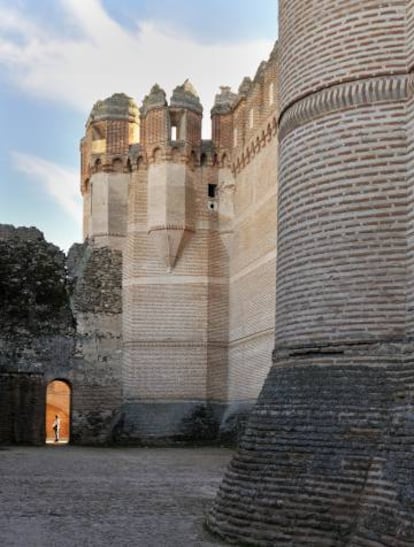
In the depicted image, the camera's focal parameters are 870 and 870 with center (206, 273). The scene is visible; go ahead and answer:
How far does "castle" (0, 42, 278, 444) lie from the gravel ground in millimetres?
4485

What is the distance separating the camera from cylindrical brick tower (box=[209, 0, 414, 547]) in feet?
22.8

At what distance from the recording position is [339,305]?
25.2 feet

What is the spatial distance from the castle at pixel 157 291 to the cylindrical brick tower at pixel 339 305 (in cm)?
1412

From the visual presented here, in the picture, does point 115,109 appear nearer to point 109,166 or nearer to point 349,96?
point 109,166

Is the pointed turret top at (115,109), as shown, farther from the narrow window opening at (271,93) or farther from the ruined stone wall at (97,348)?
the narrow window opening at (271,93)

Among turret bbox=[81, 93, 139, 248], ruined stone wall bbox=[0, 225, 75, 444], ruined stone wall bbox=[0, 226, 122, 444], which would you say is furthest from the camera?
turret bbox=[81, 93, 139, 248]

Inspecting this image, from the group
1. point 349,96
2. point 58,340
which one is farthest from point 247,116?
point 349,96

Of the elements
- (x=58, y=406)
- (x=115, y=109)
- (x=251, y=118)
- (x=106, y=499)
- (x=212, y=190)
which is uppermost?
(x=115, y=109)

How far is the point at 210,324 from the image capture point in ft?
78.6

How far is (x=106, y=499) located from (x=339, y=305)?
4963 mm

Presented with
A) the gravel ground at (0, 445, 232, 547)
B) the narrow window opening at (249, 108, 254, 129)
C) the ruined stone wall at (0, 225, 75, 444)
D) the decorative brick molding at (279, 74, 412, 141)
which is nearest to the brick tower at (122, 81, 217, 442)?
the ruined stone wall at (0, 225, 75, 444)

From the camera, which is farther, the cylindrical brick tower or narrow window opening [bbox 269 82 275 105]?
narrow window opening [bbox 269 82 275 105]

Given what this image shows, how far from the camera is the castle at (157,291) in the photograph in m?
23.5

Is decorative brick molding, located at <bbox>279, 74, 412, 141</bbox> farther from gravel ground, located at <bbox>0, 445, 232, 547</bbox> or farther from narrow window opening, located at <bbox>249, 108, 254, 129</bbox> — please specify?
narrow window opening, located at <bbox>249, 108, 254, 129</bbox>
